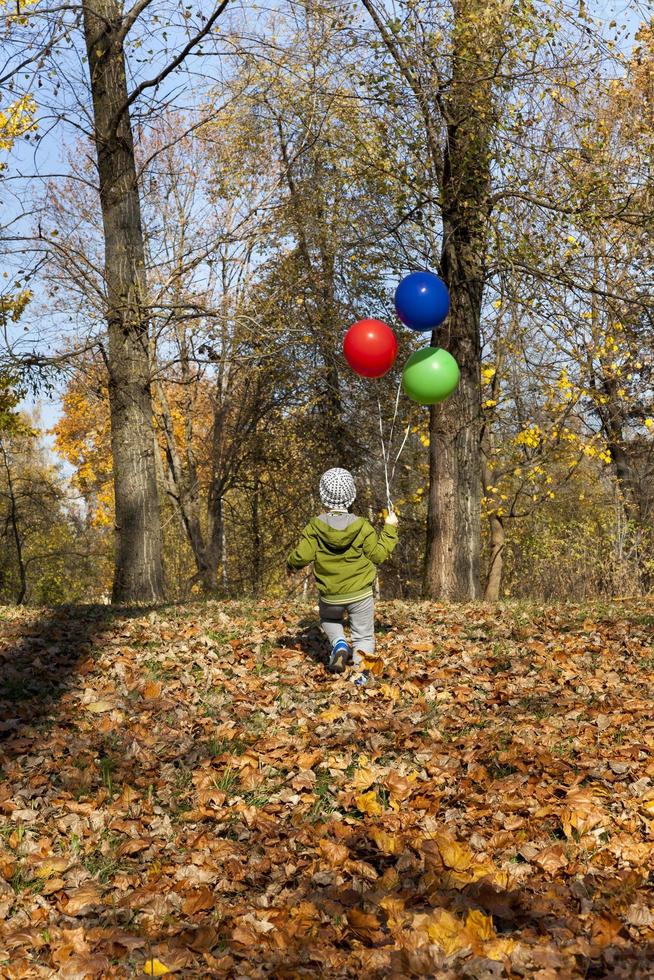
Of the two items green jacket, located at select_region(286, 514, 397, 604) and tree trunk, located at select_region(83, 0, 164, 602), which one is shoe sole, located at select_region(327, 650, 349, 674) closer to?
green jacket, located at select_region(286, 514, 397, 604)

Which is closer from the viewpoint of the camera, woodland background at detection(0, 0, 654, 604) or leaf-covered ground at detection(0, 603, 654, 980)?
leaf-covered ground at detection(0, 603, 654, 980)

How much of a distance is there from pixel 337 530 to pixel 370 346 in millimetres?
2041

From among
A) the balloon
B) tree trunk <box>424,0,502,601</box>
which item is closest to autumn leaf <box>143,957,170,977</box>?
the balloon

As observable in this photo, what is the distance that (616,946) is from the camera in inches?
142

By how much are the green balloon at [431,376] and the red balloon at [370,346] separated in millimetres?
297

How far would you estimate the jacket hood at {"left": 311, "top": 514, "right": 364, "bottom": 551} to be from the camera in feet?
24.3

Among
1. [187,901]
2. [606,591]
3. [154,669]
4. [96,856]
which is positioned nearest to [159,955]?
[187,901]

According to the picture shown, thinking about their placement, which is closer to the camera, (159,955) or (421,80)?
(159,955)

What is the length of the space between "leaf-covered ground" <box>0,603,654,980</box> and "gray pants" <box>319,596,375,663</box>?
34 cm

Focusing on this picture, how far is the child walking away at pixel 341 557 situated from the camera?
7402 millimetres

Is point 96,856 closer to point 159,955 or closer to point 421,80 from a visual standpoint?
point 159,955

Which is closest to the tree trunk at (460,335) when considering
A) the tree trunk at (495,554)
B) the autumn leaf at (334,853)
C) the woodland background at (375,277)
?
the woodland background at (375,277)

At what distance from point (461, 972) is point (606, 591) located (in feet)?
40.5

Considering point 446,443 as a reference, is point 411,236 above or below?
above
